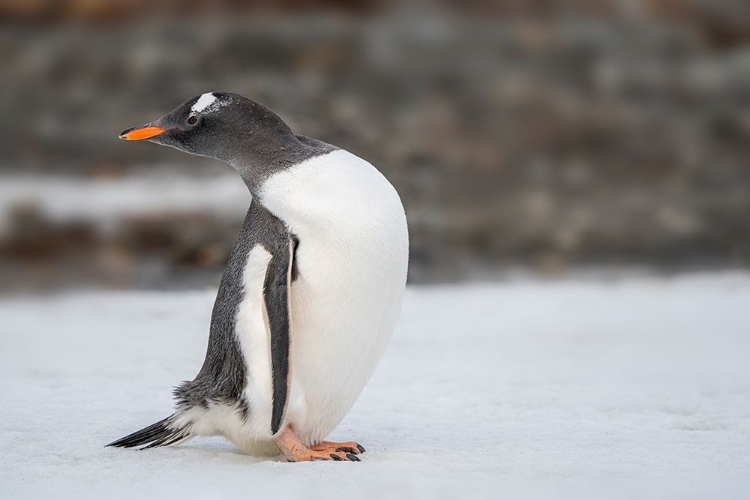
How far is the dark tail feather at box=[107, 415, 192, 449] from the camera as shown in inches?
84.0

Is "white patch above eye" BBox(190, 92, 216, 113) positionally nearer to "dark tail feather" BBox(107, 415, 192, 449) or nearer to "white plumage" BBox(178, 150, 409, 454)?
"white plumage" BBox(178, 150, 409, 454)

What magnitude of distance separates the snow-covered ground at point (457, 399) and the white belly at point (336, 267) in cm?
21

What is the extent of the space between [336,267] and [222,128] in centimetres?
44

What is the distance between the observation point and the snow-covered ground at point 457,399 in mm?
1854

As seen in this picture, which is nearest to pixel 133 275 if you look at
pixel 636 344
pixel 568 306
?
pixel 568 306

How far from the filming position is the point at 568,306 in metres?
4.79

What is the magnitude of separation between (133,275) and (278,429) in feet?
22.3

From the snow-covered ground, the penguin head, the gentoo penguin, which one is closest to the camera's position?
the snow-covered ground

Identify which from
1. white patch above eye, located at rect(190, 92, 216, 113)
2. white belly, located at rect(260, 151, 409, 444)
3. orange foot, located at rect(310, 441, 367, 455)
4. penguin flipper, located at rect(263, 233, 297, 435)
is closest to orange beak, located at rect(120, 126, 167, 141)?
white patch above eye, located at rect(190, 92, 216, 113)

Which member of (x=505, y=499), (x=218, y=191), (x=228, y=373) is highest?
(x=218, y=191)

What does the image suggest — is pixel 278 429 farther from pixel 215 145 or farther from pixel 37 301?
pixel 37 301

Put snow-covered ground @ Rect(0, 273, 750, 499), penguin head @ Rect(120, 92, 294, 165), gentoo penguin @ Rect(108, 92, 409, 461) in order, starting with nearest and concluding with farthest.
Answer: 1. snow-covered ground @ Rect(0, 273, 750, 499)
2. gentoo penguin @ Rect(108, 92, 409, 461)
3. penguin head @ Rect(120, 92, 294, 165)

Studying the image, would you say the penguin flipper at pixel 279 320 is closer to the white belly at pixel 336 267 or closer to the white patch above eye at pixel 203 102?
the white belly at pixel 336 267

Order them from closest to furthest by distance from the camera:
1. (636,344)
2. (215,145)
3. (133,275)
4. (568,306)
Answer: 1. (215,145)
2. (636,344)
3. (568,306)
4. (133,275)
